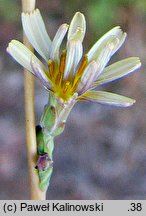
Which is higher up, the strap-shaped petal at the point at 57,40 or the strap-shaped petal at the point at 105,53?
the strap-shaped petal at the point at 57,40

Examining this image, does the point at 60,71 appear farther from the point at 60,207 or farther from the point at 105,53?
the point at 60,207

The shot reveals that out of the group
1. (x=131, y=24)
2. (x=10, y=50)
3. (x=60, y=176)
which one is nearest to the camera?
(x=10, y=50)

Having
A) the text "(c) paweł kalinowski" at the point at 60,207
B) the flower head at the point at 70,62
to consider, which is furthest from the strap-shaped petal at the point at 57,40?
the text "(c) paweł kalinowski" at the point at 60,207

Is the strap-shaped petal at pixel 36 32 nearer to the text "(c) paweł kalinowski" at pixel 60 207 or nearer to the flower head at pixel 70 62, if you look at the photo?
the flower head at pixel 70 62

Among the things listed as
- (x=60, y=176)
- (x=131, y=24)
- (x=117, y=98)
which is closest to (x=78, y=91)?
(x=117, y=98)

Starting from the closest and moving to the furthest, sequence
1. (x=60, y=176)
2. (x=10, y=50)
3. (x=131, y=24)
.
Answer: (x=10, y=50) → (x=60, y=176) → (x=131, y=24)

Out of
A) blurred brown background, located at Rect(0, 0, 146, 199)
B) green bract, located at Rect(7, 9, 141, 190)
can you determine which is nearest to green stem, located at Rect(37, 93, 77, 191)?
green bract, located at Rect(7, 9, 141, 190)

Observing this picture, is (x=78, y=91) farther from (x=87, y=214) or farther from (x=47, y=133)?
(x=87, y=214)
